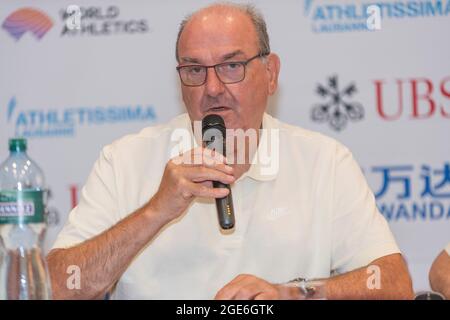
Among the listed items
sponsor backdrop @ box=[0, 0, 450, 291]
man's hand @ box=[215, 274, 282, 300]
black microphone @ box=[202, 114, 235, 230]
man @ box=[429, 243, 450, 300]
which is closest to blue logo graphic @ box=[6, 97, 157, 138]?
sponsor backdrop @ box=[0, 0, 450, 291]

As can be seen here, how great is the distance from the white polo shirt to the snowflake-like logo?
0.49 meters

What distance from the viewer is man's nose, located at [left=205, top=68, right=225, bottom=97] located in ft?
6.50

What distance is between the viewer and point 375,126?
2641 mm

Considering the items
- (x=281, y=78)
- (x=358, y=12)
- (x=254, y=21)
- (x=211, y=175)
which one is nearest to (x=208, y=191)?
(x=211, y=175)

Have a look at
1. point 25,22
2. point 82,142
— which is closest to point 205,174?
point 82,142

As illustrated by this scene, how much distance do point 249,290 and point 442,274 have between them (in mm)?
684

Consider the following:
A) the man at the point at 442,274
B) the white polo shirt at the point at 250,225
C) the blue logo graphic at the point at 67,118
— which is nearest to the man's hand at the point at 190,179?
the white polo shirt at the point at 250,225

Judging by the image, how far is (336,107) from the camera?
8.71 ft

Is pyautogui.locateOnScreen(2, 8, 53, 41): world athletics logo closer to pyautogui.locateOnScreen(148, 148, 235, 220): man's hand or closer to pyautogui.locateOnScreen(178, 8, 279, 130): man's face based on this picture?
pyautogui.locateOnScreen(178, 8, 279, 130): man's face

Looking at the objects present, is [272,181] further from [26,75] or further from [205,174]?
[26,75]

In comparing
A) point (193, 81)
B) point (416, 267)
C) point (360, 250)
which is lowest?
point (416, 267)

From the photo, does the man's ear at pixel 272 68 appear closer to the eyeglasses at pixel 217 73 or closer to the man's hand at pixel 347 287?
the eyeglasses at pixel 217 73

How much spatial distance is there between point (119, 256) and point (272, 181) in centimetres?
51

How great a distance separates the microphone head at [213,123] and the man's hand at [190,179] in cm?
13
